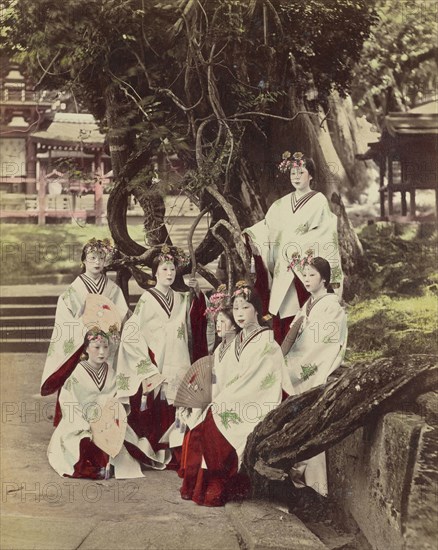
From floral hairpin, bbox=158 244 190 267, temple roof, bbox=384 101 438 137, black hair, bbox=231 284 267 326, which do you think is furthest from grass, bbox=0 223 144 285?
temple roof, bbox=384 101 438 137

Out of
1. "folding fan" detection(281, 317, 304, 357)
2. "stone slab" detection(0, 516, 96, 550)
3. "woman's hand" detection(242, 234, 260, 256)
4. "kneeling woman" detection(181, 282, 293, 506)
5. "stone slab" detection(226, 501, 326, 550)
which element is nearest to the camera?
"stone slab" detection(226, 501, 326, 550)

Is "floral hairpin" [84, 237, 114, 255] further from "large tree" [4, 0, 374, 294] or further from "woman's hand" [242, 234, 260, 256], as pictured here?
"woman's hand" [242, 234, 260, 256]

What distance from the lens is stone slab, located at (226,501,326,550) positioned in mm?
2639

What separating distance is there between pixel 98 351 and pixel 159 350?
0.27 metres

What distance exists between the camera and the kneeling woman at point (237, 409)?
9.55 ft

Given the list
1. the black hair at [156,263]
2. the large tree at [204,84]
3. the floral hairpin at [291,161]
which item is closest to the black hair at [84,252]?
the large tree at [204,84]

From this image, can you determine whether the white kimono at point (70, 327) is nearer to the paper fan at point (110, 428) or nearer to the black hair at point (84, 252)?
the black hair at point (84, 252)

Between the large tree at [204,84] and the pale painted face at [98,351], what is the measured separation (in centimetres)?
34

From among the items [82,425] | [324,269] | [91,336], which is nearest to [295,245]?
[324,269]

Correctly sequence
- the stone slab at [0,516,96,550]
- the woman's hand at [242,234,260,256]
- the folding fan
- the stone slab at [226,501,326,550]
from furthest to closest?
the woman's hand at [242,234,260,256], the folding fan, the stone slab at [0,516,96,550], the stone slab at [226,501,326,550]

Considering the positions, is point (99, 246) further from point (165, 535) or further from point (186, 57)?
point (165, 535)

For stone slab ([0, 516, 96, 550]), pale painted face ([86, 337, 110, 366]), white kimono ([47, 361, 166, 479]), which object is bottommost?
stone slab ([0, 516, 96, 550])

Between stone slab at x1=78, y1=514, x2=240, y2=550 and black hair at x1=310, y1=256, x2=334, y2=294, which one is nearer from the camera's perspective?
stone slab at x1=78, y1=514, x2=240, y2=550

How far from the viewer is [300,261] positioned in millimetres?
3074
